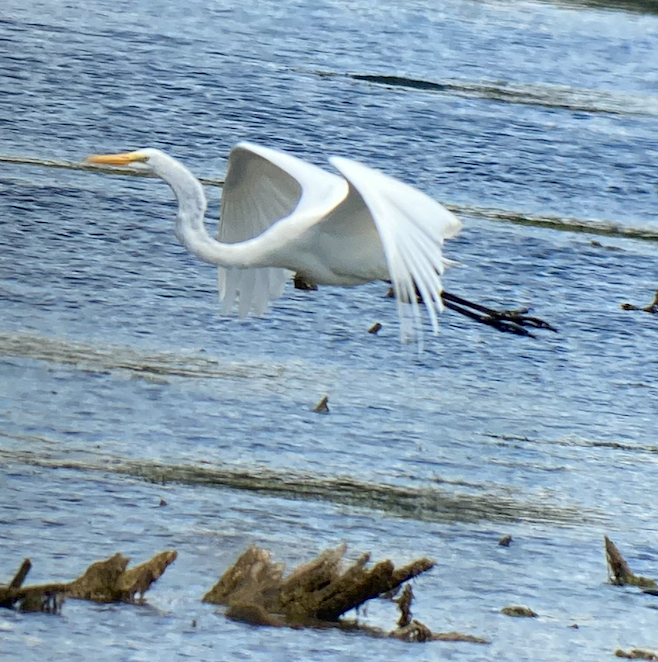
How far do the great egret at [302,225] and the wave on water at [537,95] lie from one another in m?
1.62

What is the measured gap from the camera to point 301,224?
260 cm

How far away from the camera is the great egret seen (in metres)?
2.23

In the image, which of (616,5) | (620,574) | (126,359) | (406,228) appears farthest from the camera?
(616,5)

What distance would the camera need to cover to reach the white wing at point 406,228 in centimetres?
211

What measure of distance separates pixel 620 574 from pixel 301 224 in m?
0.86

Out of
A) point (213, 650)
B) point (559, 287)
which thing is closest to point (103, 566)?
point (213, 650)

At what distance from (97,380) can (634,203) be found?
1.72 m

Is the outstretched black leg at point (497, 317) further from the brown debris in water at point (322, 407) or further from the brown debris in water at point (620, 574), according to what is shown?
the brown debris in water at point (620, 574)

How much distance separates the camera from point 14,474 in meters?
2.85

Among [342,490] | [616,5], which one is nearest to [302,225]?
[342,490]

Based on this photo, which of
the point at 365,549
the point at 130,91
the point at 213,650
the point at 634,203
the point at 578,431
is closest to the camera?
the point at 213,650

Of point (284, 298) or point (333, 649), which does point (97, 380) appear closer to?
point (284, 298)

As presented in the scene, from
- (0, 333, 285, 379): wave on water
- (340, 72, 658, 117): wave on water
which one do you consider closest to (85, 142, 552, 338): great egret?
(0, 333, 285, 379): wave on water

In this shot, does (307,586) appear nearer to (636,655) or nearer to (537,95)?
(636,655)
